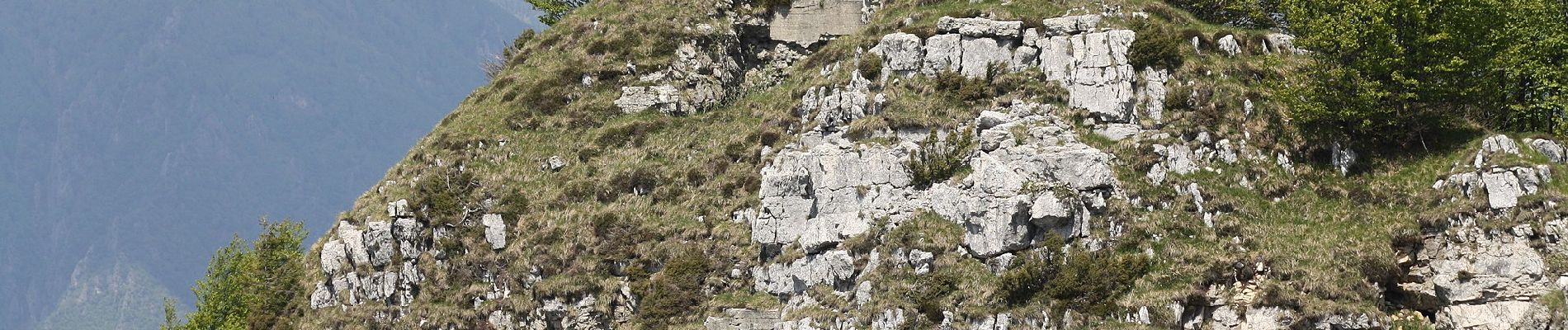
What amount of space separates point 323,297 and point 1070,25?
38.2m

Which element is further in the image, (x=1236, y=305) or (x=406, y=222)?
(x=406, y=222)

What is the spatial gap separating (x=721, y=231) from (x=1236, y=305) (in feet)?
75.4

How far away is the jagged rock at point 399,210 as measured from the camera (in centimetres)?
6656

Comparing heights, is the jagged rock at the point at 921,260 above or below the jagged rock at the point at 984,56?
below

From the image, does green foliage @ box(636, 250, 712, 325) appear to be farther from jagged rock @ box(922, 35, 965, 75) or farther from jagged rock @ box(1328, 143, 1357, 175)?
jagged rock @ box(1328, 143, 1357, 175)

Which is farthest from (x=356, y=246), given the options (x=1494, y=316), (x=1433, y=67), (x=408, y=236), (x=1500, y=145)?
(x=1500, y=145)

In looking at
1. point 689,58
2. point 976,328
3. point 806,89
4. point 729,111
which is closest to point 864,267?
point 976,328

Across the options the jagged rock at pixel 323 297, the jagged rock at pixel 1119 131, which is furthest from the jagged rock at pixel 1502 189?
the jagged rock at pixel 323 297

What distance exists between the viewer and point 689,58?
7450 cm

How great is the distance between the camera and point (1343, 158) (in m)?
58.2

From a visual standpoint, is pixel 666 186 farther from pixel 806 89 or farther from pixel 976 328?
pixel 976 328

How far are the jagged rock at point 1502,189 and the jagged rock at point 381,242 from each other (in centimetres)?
4766

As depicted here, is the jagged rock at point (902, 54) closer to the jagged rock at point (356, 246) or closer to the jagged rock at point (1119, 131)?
the jagged rock at point (1119, 131)

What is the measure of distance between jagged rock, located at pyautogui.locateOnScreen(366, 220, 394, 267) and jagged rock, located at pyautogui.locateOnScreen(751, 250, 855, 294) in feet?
61.8
